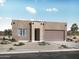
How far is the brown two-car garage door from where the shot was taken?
148 ft

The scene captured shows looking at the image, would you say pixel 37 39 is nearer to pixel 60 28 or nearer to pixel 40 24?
pixel 40 24

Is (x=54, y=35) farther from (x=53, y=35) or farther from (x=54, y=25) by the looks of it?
(x=54, y=25)

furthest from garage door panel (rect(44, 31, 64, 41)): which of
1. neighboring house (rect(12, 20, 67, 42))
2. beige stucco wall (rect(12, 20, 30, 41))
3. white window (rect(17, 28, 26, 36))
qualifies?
white window (rect(17, 28, 26, 36))

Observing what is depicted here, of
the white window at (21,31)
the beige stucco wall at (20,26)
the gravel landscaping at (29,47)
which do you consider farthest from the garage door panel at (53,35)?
the gravel landscaping at (29,47)

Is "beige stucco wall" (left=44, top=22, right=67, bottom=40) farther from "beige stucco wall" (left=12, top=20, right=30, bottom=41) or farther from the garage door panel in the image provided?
"beige stucco wall" (left=12, top=20, right=30, bottom=41)

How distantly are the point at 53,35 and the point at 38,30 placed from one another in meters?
3.89

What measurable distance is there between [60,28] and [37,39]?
242 inches

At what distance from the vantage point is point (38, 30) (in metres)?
44.0

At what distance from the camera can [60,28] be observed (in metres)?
46.6

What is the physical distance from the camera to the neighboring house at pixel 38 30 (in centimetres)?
4181

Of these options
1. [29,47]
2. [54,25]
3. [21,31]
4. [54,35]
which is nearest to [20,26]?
[21,31]

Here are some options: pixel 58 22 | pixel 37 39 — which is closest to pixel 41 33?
pixel 37 39

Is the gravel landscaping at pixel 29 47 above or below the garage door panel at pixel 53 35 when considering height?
below

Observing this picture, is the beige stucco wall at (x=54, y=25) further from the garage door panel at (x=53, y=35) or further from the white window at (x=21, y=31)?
the white window at (x=21, y=31)
